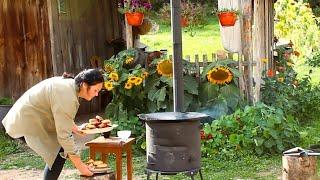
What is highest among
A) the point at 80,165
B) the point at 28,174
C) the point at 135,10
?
the point at 135,10

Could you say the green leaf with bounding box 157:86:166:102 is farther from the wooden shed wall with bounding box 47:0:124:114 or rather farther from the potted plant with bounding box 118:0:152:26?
the wooden shed wall with bounding box 47:0:124:114

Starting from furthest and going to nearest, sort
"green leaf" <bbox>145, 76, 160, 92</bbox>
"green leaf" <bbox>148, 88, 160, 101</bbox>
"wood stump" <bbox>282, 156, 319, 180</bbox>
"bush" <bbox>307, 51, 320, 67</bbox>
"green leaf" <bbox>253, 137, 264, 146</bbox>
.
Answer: "bush" <bbox>307, 51, 320, 67</bbox> < "green leaf" <bbox>145, 76, 160, 92</bbox> < "green leaf" <bbox>148, 88, 160, 101</bbox> < "green leaf" <bbox>253, 137, 264, 146</bbox> < "wood stump" <bbox>282, 156, 319, 180</bbox>

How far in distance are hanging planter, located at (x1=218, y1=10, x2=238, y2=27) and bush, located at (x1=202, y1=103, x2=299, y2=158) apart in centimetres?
124

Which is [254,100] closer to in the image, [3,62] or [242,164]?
[242,164]

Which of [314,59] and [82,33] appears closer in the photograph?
[82,33]

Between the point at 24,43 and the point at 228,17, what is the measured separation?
357 cm

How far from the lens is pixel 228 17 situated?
805cm

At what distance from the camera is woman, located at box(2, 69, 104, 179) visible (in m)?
4.88

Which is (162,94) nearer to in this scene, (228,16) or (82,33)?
(228,16)

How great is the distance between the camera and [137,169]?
7.18 m

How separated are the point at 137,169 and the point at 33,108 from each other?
2.37 meters

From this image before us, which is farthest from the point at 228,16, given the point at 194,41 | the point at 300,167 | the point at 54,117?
the point at 194,41

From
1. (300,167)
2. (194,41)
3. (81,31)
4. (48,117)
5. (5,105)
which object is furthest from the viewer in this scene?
(194,41)

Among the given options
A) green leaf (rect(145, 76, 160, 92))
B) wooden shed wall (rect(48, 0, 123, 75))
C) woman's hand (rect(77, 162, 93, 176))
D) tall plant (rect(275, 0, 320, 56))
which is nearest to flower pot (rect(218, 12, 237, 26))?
green leaf (rect(145, 76, 160, 92))
